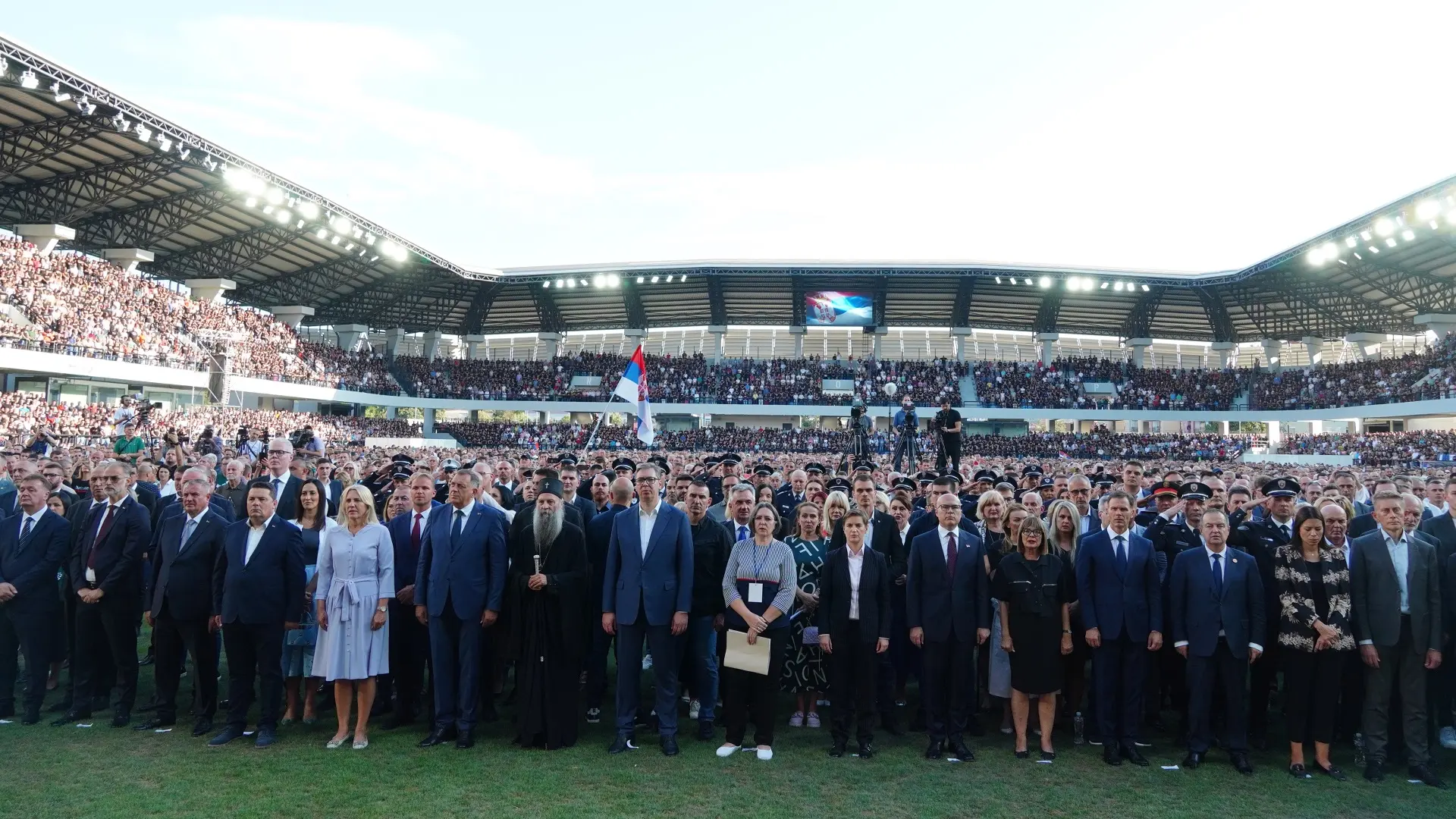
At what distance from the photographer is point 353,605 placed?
6.40 metres

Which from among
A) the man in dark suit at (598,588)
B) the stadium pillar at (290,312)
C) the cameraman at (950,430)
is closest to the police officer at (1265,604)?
the man in dark suit at (598,588)

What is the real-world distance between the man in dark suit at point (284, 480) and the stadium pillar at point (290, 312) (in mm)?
43740

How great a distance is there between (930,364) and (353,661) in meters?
46.3

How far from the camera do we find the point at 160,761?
6008 millimetres

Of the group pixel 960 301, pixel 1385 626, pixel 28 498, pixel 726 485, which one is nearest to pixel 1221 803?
pixel 1385 626

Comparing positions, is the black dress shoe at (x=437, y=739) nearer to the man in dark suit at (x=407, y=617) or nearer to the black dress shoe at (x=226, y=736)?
the man in dark suit at (x=407, y=617)

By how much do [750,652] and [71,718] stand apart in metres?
5.36

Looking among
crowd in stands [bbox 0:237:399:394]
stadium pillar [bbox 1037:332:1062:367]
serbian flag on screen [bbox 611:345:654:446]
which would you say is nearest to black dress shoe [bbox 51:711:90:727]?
serbian flag on screen [bbox 611:345:654:446]

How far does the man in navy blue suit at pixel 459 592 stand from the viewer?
6.51 metres

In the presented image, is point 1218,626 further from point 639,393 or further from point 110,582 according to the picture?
point 639,393

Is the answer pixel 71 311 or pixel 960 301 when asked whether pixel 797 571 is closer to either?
pixel 71 311

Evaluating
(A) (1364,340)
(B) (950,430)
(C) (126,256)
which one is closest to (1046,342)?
(A) (1364,340)

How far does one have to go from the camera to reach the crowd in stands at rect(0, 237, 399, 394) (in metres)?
28.5

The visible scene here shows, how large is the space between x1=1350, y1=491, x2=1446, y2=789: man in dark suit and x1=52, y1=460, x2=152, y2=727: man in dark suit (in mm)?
9159
